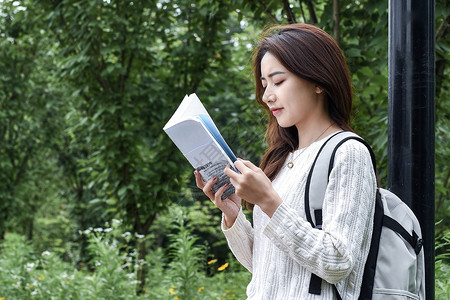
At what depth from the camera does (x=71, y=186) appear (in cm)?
1151

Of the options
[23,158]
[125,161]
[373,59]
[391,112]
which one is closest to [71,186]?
[23,158]

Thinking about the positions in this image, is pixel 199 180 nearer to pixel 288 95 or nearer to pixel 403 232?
pixel 288 95

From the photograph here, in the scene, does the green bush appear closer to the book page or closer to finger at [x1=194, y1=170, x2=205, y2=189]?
finger at [x1=194, y1=170, x2=205, y2=189]

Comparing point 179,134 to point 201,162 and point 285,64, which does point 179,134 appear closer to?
point 201,162

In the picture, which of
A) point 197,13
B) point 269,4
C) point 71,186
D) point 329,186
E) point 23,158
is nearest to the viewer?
point 329,186

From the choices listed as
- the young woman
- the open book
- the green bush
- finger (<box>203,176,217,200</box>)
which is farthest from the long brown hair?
the green bush

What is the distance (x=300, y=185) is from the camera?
5.16 feet

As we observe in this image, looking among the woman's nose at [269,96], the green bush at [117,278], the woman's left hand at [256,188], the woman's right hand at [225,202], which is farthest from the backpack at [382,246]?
the green bush at [117,278]

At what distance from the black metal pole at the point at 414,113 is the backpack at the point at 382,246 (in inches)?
11.9

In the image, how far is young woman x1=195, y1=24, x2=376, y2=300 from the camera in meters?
1.43

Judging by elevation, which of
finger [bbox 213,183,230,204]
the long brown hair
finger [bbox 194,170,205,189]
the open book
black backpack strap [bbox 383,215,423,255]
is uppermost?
the long brown hair

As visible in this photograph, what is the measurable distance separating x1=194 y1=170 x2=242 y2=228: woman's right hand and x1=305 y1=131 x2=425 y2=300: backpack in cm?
32

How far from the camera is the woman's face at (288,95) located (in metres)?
1.62

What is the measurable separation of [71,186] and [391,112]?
33.8 ft
